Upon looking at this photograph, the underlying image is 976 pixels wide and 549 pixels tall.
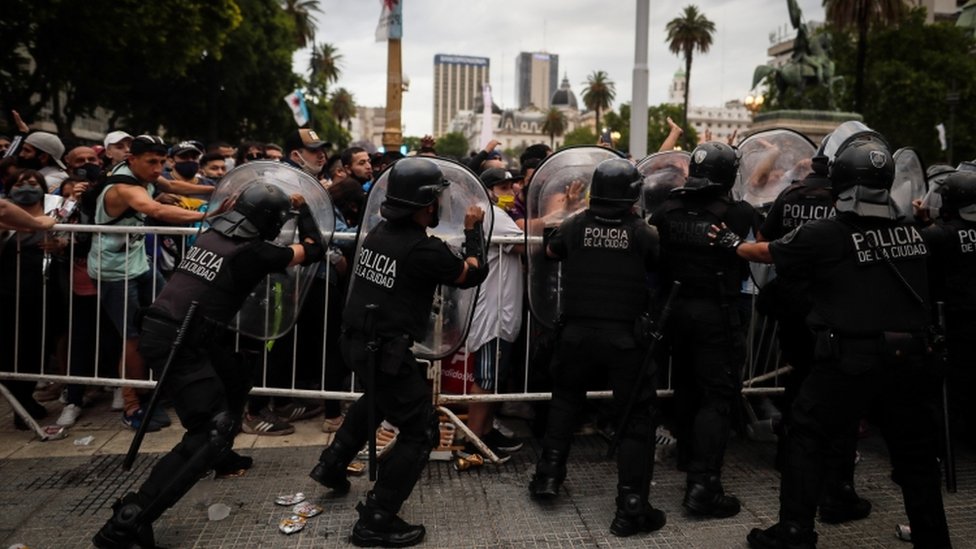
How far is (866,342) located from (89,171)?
6595 millimetres

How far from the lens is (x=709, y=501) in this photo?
387 cm

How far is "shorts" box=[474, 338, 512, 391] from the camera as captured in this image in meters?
4.83

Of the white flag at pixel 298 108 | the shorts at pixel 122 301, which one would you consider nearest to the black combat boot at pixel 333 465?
A: the shorts at pixel 122 301

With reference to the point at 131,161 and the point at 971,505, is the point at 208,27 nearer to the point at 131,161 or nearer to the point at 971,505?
the point at 131,161

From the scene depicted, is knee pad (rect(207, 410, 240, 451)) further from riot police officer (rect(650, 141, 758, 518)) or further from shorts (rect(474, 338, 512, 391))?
riot police officer (rect(650, 141, 758, 518))

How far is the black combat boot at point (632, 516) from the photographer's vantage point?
363 cm

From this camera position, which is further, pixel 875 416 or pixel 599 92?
pixel 599 92

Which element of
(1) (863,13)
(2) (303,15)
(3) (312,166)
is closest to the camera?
(3) (312,166)

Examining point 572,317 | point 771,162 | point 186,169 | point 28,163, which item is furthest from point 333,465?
point 28,163

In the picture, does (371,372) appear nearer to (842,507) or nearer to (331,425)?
(331,425)

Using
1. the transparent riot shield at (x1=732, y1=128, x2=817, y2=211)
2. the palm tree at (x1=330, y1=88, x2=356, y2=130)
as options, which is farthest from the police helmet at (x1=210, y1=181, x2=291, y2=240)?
the palm tree at (x1=330, y1=88, x2=356, y2=130)

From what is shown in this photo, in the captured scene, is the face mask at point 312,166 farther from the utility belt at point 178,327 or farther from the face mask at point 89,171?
the utility belt at point 178,327

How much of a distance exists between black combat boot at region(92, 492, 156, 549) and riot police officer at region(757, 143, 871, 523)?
3123mm

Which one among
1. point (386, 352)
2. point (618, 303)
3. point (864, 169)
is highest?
point (864, 169)
